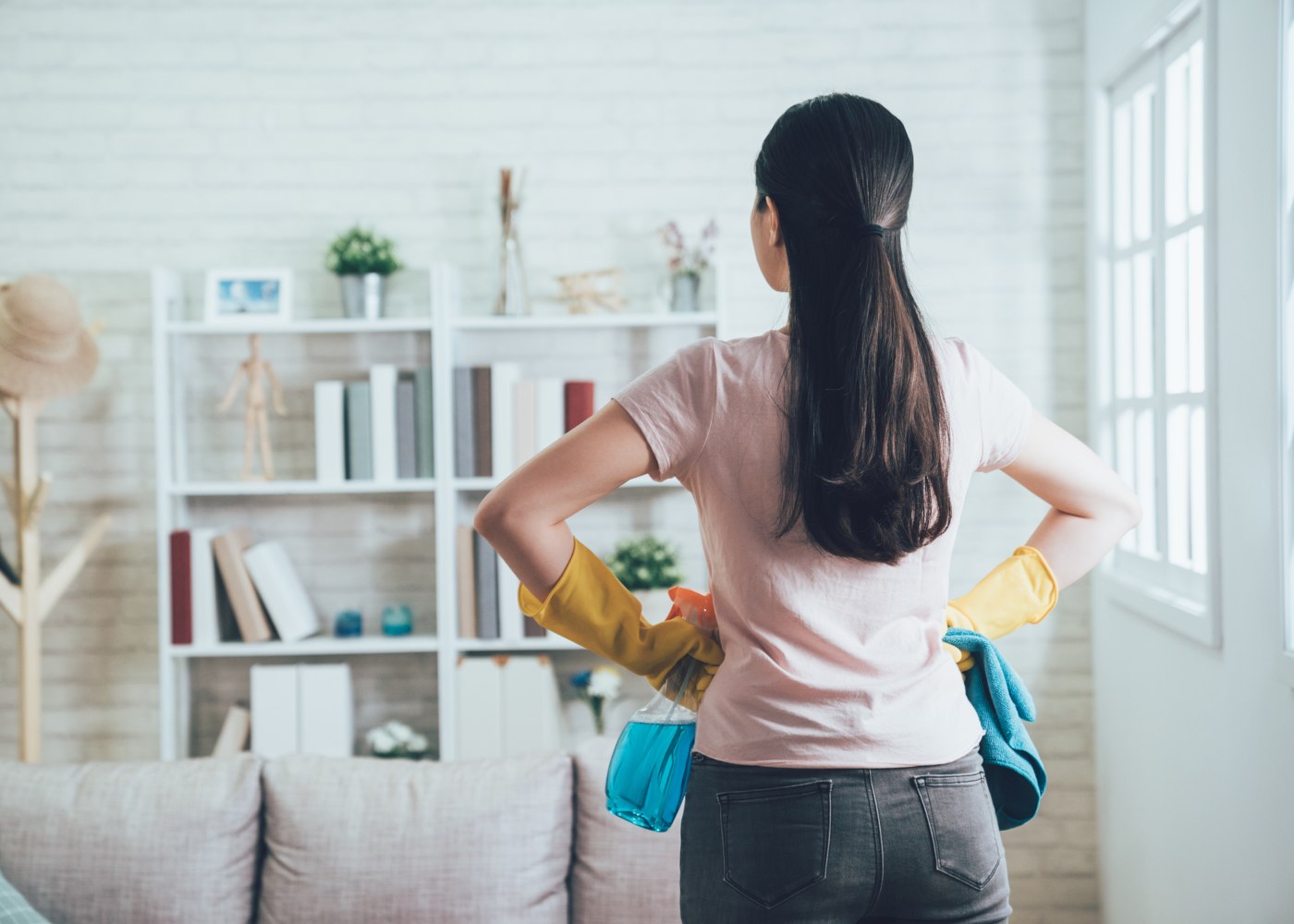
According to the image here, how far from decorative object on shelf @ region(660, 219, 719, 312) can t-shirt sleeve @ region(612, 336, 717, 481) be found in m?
2.04

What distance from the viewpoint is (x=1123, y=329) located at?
2.93 metres

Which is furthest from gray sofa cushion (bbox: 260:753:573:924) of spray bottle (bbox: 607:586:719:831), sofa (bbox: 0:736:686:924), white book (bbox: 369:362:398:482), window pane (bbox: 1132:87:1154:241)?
window pane (bbox: 1132:87:1154:241)

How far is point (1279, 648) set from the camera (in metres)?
1.84

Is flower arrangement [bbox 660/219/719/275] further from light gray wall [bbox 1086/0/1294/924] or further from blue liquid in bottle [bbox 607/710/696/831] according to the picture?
blue liquid in bottle [bbox 607/710/696/831]

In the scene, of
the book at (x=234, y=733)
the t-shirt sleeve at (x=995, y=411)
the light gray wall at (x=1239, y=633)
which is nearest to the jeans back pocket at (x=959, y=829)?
the t-shirt sleeve at (x=995, y=411)

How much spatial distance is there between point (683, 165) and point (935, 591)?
92.2 inches

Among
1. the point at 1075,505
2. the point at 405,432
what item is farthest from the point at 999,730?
the point at 405,432

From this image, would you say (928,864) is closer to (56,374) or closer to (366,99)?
(56,374)

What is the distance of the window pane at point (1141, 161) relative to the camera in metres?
2.75

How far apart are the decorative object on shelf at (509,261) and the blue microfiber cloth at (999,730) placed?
2072mm

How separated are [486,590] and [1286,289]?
2036 millimetres

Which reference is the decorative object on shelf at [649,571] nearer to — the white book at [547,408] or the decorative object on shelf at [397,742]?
the white book at [547,408]

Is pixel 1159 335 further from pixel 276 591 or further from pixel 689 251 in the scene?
pixel 276 591

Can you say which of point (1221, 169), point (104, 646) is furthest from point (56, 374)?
point (1221, 169)
